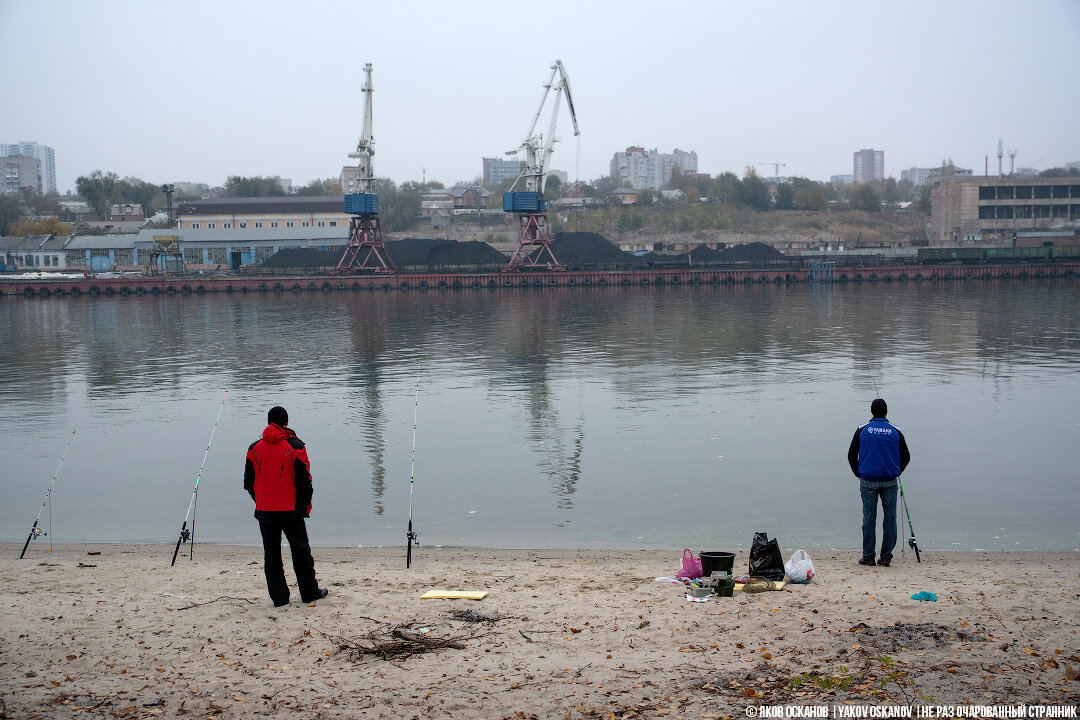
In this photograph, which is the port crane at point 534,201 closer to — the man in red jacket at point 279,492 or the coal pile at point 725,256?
the coal pile at point 725,256

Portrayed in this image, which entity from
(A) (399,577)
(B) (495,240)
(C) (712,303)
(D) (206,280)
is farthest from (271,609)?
(B) (495,240)

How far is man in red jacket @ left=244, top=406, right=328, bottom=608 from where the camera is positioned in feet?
21.5

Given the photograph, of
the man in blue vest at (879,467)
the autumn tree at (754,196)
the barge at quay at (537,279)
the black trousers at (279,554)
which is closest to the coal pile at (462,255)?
the barge at quay at (537,279)

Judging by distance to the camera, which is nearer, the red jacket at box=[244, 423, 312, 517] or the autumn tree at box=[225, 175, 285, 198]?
the red jacket at box=[244, 423, 312, 517]

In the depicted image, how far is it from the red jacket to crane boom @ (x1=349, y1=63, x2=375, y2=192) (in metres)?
78.4

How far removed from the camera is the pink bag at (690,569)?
24.4 feet

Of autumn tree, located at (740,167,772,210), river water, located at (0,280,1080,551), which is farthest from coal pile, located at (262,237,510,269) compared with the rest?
autumn tree, located at (740,167,772,210)

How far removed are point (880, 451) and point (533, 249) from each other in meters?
76.9

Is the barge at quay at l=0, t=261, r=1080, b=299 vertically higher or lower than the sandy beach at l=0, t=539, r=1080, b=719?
higher

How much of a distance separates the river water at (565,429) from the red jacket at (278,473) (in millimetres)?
3322

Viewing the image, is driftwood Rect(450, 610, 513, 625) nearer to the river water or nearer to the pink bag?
the pink bag

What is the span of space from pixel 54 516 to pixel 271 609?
6136 millimetres

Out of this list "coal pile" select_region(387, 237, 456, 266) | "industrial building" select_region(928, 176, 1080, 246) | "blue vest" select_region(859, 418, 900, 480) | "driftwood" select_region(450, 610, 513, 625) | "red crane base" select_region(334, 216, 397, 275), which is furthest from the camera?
"industrial building" select_region(928, 176, 1080, 246)

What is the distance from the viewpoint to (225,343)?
34031 mm
